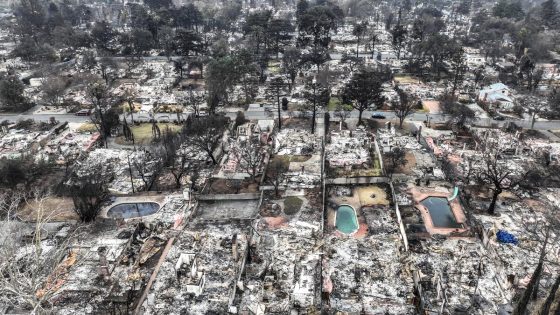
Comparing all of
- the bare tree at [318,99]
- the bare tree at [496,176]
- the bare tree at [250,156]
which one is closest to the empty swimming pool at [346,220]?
the bare tree at [250,156]

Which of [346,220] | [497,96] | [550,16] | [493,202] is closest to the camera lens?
[493,202]

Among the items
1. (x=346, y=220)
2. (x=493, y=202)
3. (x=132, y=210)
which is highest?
(x=493, y=202)

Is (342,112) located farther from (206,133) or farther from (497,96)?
(497,96)

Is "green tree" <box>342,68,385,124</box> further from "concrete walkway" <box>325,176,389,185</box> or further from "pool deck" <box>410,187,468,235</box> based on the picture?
"pool deck" <box>410,187,468,235</box>

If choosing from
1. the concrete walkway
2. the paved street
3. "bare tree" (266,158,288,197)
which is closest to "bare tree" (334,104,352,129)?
the paved street

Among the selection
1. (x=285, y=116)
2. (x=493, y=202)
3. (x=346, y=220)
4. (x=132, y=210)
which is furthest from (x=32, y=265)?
(x=285, y=116)

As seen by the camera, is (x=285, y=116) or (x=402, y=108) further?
(x=285, y=116)

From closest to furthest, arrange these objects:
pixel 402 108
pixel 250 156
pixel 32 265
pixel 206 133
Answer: pixel 32 265, pixel 250 156, pixel 206 133, pixel 402 108

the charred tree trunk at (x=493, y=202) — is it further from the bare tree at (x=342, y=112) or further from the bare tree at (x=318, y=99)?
the bare tree at (x=318, y=99)
